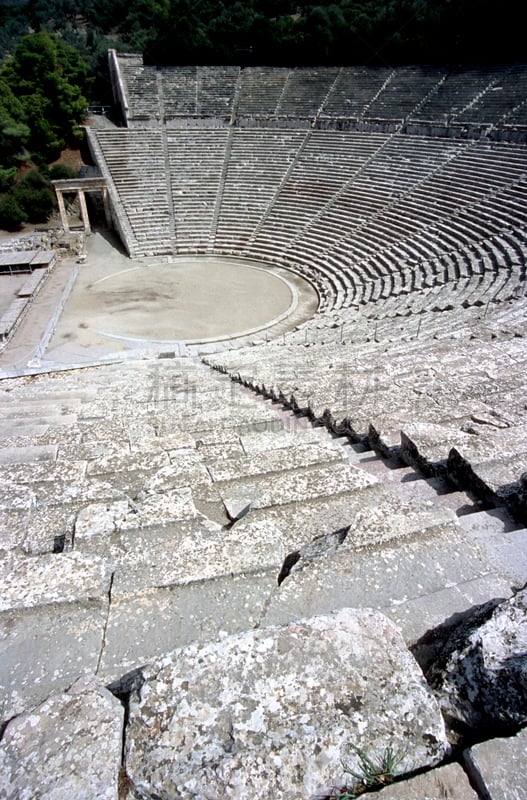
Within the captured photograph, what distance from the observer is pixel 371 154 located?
82.5ft

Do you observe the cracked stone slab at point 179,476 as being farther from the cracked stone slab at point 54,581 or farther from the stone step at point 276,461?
the cracked stone slab at point 54,581

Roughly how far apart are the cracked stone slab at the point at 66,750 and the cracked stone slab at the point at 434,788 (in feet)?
2.47

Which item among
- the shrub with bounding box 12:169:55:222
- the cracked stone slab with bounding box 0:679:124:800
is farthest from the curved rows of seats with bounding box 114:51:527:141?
the cracked stone slab with bounding box 0:679:124:800

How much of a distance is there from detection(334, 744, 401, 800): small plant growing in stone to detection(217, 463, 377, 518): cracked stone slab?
175 centimetres

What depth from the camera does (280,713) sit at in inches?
63.1

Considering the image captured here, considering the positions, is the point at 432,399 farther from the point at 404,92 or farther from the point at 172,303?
the point at 404,92

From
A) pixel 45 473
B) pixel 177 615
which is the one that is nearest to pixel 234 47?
pixel 45 473

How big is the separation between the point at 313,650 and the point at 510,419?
3228 millimetres

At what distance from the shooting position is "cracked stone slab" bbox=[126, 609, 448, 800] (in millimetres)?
1467

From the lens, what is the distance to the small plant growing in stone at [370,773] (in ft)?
4.78

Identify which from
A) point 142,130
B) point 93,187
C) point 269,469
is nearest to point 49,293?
point 93,187

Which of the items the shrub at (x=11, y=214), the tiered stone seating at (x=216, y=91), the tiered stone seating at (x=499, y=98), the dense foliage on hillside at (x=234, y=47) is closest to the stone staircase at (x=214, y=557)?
the tiered stone seating at (x=499, y=98)

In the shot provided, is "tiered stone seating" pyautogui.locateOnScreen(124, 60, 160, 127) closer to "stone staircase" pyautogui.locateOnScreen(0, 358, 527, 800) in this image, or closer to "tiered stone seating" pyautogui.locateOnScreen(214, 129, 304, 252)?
"tiered stone seating" pyautogui.locateOnScreen(214, 129, 304, 252)

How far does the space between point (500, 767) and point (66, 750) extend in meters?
1.28
